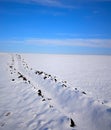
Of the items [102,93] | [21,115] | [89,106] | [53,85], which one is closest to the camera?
[21,115]

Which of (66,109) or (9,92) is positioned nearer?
(66,109)

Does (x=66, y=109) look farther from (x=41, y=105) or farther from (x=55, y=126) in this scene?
(x=55, y=126)

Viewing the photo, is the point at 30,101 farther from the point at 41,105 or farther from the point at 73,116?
the point at 73,116

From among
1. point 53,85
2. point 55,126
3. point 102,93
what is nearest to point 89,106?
point 55,126

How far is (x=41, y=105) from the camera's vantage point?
9.87m

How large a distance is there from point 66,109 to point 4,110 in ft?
11.2

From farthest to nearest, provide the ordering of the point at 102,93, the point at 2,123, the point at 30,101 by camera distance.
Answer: the point at 102,93 → the point at 30,101 → the point at 2,123

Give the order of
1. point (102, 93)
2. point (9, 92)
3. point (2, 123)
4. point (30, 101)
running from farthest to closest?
1. point (102, 93)
2. point (9, 92)
3. point (30, 101)
4. point (2, 123)

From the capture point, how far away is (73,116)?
8.83 metres

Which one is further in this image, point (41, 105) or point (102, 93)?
point (102, 93)

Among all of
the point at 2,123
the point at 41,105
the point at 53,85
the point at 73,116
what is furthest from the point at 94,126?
the point at 53,85

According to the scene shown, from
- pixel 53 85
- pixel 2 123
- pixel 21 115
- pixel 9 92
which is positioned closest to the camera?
pixel 2 123

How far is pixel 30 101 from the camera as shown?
1061 cm

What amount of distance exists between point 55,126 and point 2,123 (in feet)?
7.69
